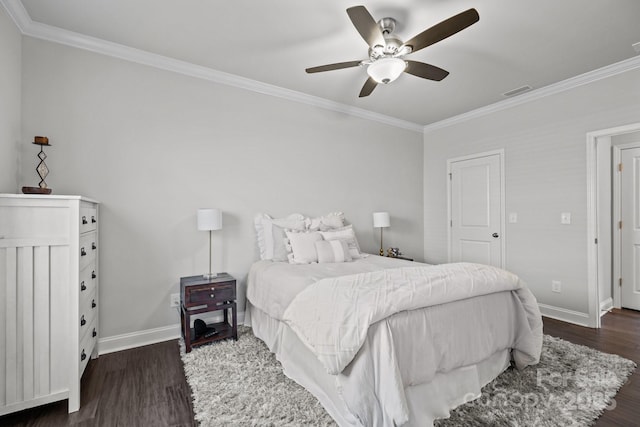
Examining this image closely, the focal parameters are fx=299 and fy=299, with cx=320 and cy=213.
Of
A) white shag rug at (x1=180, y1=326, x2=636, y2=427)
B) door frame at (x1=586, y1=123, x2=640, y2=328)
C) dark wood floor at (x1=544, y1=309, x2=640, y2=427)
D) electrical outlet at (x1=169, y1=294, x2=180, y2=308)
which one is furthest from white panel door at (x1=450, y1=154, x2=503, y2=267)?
electrical outlet at (x1=169, y1=294, x2=180, y2=308)

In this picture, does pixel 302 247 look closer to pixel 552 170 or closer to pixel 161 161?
pixel 161 161

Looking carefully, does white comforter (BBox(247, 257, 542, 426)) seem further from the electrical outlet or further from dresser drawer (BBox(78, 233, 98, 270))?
dresser drawer (BBox(78, 233, 98, 270))

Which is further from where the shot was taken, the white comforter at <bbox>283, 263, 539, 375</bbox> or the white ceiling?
the white ceiling

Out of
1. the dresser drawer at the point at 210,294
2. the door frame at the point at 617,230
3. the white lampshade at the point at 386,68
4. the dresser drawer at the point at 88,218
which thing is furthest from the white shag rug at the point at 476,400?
the white lampshade at the point at 386,68

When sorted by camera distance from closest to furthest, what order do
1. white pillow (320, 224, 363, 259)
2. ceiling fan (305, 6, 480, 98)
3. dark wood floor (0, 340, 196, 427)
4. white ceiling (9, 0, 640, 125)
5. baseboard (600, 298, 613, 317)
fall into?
dark wood floor (0, 340, 196, 427) < ceiling fan (305, 6, 480, 98) < white ceiling (9, 0, 640, 125) < white pillow (320, 224, 363, 259) < baseboard (600, 298, 613, 317)

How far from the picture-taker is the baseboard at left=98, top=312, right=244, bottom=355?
2.57 m

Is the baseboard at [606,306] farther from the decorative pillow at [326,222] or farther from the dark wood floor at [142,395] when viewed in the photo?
the decorative pillow at [326,222]

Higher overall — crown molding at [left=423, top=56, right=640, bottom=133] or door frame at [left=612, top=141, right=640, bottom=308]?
crown molding at [left=423, top=56, right=640, bottom=133]

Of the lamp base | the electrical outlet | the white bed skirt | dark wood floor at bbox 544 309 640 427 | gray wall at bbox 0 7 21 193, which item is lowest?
dark wood floor at bbox 544 309 640 427

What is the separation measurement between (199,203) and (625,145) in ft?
17.4

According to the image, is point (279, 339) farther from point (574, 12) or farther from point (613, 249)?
point (613, 249)

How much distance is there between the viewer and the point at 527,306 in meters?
2.19

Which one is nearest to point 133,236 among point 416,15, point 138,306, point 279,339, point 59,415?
point 138,306

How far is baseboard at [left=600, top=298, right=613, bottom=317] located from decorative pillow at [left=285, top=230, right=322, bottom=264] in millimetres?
3749
